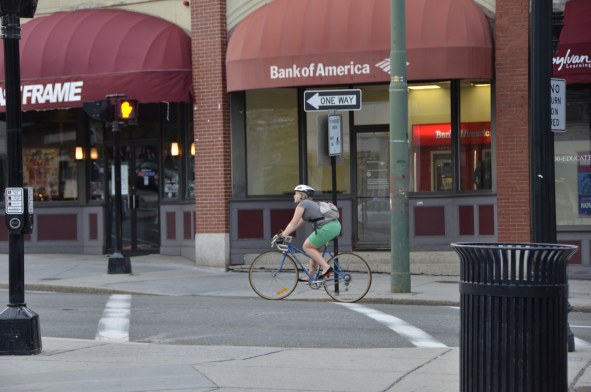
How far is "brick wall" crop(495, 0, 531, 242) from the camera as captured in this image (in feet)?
58.1

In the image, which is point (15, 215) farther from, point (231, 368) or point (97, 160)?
point (97, 160)

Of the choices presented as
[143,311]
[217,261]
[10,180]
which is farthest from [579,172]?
[10,180]

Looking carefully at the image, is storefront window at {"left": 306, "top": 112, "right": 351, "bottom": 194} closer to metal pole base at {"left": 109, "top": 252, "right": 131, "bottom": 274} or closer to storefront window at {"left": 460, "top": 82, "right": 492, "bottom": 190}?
storefront window at {"left": 460, "top": 82, "right": 492, "bottom": 190}

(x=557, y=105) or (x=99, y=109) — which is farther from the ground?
(x=99, y=109)

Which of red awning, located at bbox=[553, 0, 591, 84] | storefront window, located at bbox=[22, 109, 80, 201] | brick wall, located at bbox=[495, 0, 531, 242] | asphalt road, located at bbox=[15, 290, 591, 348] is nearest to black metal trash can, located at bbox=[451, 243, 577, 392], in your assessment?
asphalt road, located at bbox=[15, 290, 591, 348]

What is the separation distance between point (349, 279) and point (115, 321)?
3812mm

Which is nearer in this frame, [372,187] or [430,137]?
[430,137]

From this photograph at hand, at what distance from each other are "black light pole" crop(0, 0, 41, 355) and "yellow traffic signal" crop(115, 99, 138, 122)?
26.9 ft

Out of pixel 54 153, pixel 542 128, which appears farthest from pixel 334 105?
pixel 54 153

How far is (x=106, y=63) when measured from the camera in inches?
770

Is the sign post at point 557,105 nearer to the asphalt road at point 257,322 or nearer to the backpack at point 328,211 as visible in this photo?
the asphalt road at point 257,322

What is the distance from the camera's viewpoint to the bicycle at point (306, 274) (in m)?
14.6

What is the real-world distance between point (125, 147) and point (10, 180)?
12884 millimetres

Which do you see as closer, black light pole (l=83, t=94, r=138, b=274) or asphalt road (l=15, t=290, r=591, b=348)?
asphalt road (l=15, t=290, r=591, b=348)
